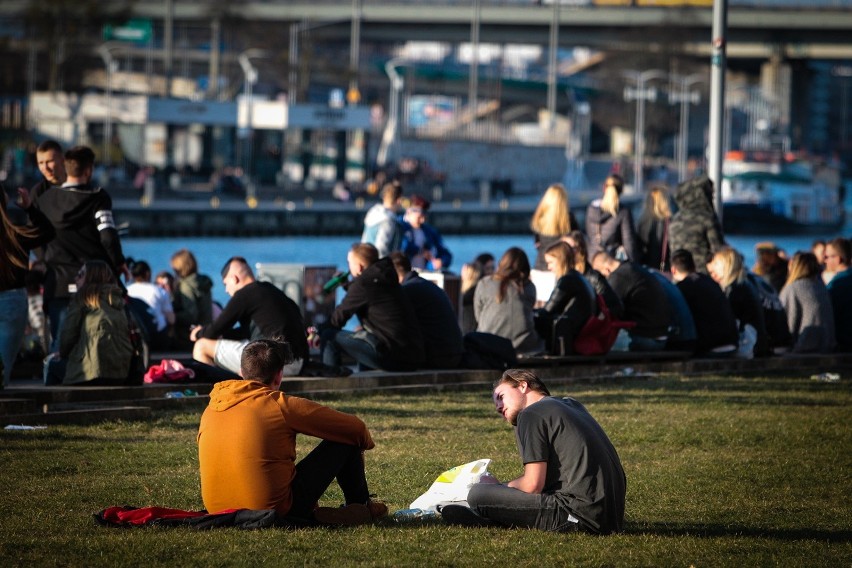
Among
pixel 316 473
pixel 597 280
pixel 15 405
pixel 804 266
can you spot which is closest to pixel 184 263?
pixel 597 280

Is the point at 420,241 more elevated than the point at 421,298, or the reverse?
the point at 420,241

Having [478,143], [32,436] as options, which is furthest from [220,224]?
[32,436]

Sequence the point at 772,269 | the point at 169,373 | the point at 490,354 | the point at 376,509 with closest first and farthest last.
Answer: the point at 376,509
the point at 169,373
the point at 490,354
the point at 772,269

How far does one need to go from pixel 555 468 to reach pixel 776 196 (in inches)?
2587

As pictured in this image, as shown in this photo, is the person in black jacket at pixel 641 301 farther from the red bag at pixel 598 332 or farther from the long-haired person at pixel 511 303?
the long-haired person at pixel 511 303

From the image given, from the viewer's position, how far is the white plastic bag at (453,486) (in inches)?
326

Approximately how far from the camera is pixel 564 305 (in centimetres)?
1475

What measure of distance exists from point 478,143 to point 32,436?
286 feet

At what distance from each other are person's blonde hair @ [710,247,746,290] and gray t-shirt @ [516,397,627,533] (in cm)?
867

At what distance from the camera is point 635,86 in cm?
11338

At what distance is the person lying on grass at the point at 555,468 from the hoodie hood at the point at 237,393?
113 cm

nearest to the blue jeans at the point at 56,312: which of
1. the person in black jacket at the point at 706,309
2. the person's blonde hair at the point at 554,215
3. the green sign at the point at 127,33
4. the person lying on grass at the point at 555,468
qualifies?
the person lying on grass at the point at 555,468

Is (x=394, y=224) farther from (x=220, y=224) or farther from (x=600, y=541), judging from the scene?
(x=220, y=224)

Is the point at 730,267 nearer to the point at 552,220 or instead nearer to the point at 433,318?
the point at 552,220
